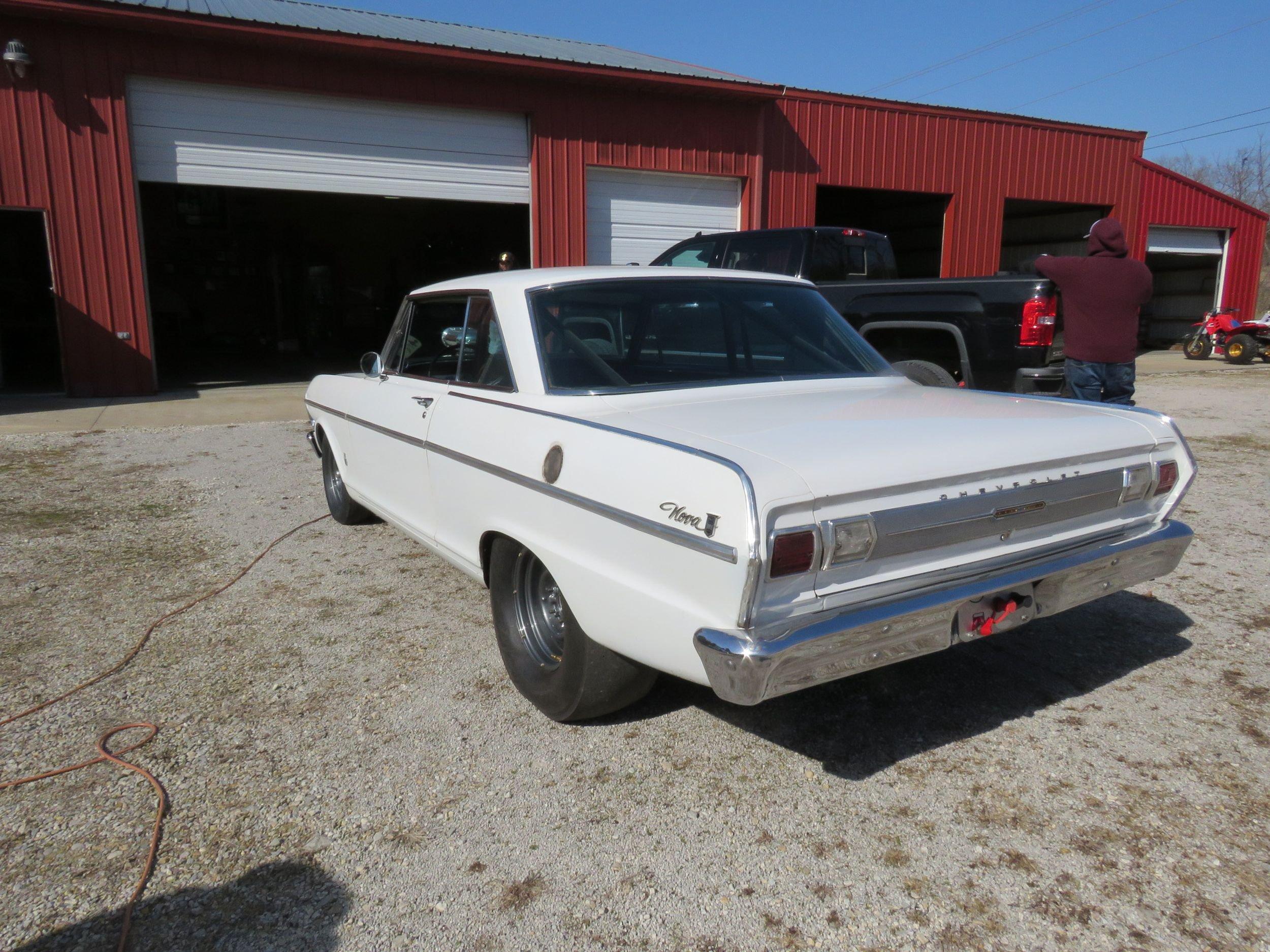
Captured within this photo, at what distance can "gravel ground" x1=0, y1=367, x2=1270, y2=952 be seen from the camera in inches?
82.1

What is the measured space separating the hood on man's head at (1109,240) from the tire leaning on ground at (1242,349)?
1423 centimetres

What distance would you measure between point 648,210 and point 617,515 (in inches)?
461

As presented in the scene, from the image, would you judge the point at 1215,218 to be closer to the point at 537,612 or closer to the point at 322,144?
the point at 322,144

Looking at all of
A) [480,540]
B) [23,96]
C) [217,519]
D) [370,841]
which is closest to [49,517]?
[217,519]

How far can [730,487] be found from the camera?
2113mm

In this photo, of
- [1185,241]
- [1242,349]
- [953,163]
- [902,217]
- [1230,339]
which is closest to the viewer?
[953,163]

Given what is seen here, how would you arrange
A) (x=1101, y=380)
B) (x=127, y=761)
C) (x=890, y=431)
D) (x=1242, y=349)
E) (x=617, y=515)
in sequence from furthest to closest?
1. (x=1242, y=349)
2. (x=1101, y=380)
3. (x=127, y=761)
4. (x=890, y=431)
5. (x=617, y=515)

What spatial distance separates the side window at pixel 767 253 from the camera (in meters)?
8.02

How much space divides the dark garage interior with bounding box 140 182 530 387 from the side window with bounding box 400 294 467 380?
15.5 metres

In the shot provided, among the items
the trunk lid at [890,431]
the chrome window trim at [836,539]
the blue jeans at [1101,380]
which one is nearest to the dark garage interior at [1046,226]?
the blue jeans at [1101,380]

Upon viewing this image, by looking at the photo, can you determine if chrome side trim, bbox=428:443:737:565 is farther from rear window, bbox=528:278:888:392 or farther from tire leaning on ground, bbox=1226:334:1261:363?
tire leaning on ground, bbox=1226:334:1261:363

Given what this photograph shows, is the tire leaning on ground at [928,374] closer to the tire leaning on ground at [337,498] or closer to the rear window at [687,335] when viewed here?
the rear window at [687,335]

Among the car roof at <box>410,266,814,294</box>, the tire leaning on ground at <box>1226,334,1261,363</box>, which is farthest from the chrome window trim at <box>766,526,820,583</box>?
the tire leaning on ground at <box>1226,334,1261,363</box>

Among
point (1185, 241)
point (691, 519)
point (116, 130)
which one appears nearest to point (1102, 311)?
point (691, 519)
